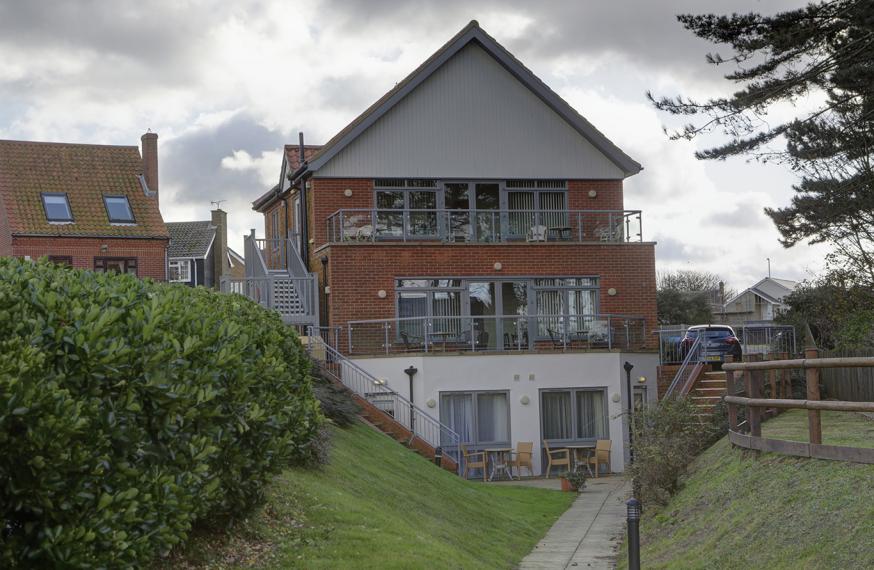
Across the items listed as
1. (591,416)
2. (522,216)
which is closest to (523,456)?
(591,416)

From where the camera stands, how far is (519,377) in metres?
28.7

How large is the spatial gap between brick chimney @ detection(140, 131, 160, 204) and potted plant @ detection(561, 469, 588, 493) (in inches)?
1124

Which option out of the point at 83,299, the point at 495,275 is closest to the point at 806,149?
the point at 495,275

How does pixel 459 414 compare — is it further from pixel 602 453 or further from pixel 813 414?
pixel 813 414

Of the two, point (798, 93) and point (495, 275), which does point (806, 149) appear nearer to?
point (798, 93)

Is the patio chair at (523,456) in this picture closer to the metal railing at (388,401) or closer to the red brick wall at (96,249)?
the metal railing at (388,401)

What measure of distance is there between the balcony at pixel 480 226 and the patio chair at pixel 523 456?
6.33 m

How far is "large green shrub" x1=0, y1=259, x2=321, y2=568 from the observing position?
6406mm

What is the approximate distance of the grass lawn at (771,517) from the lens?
31.2 feet

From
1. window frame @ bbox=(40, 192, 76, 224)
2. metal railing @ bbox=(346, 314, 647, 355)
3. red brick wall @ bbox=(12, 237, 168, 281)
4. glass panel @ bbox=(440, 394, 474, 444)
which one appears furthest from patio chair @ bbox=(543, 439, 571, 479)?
window frame @ bbox=(40, 192, 76, 224)

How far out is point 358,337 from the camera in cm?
3038

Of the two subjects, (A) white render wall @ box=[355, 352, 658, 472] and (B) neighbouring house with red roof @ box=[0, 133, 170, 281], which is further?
(B) neighbouring house with red roof @ box=[0, 133, 170, 281]

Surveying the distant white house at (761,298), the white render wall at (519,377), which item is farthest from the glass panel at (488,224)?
the distant white house at (761,298)

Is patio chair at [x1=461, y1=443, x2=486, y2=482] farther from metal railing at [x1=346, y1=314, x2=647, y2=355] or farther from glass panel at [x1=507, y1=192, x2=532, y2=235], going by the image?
glass panel at [x1=507, y1=192, x2=532, y2=235]
